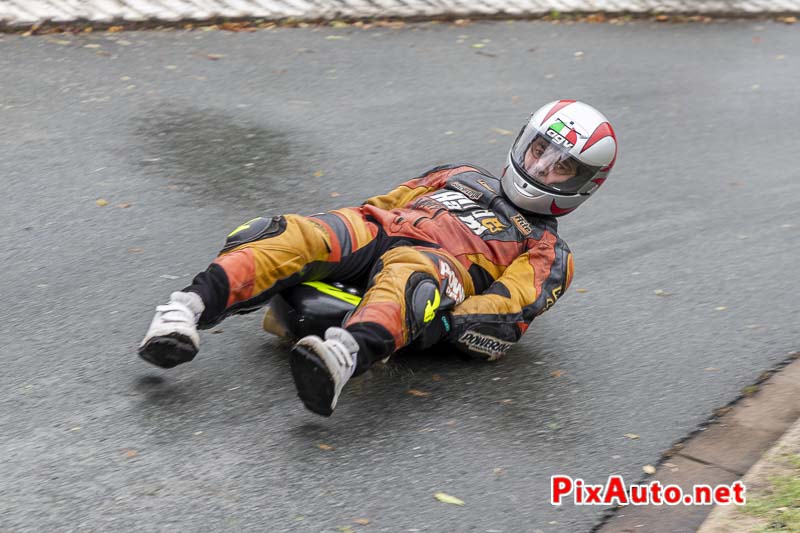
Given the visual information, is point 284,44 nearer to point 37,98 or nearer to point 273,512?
point 37,98

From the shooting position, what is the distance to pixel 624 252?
6531 mm

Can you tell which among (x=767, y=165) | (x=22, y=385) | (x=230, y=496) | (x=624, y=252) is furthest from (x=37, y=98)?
(x=767, y=165)

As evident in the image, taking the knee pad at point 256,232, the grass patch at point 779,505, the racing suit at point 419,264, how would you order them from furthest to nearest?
the knee pad at point 256,232 → the racing suit at point 419,264 → the grass patch at point 779,505

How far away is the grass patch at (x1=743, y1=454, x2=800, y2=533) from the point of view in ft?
12.6

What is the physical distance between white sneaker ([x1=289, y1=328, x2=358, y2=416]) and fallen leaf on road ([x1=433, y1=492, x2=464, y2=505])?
1.72 ft

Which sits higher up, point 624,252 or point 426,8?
point 426,8

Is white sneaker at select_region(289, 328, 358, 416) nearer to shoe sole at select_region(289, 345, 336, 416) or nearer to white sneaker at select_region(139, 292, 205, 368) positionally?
shoe sole at select_region(289, 345, 336, 416)

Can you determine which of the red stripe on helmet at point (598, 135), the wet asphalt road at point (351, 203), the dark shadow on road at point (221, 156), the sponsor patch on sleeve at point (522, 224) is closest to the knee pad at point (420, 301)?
the wet asphalt road at point (351, 203)

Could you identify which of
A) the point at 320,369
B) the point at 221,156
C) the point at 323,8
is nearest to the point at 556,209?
the point at 320,369

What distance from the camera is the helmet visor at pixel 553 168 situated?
509cm

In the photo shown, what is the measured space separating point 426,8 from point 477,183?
5.68 m

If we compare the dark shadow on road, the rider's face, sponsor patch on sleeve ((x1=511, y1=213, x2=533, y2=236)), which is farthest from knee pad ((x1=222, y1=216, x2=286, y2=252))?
the dark shadow on road

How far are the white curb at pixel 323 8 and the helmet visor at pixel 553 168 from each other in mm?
5275

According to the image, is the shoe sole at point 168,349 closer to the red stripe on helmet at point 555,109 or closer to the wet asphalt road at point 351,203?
the wet asphalt road at point 351,203
